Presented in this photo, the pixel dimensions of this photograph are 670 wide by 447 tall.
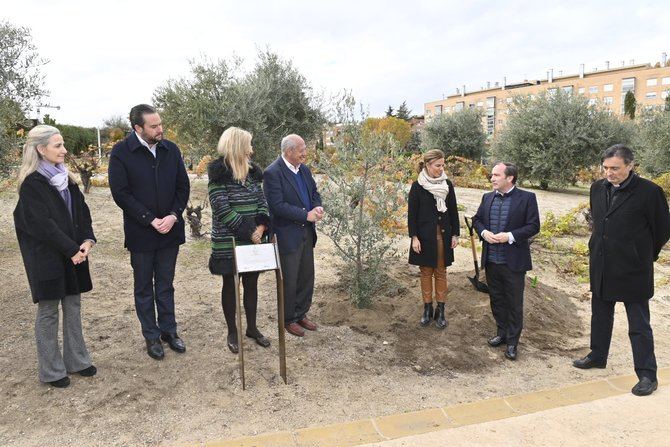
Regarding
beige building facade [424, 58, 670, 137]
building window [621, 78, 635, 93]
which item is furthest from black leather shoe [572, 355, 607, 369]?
building window [621, 78, 635, 93]

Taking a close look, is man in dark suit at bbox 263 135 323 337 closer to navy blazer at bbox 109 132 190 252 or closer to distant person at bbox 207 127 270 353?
distant person at bbox 207 127 270 353

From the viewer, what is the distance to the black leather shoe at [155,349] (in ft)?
12.6

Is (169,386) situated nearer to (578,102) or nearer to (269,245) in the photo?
(269,245)

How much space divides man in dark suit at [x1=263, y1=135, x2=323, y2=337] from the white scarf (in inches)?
40.8

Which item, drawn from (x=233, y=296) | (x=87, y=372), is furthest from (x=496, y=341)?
(x=87, y=372)

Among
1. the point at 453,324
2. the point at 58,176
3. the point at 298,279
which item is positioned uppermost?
the point at 58,176

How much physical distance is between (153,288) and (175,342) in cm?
50

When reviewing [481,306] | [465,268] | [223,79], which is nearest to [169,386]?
[481,306]

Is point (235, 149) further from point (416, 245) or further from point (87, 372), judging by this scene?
point (87, 372)

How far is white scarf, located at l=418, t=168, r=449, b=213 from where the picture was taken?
444cm

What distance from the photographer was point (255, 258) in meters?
3.52

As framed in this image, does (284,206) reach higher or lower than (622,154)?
lower

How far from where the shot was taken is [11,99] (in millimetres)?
8578

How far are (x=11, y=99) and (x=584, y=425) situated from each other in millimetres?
10071
